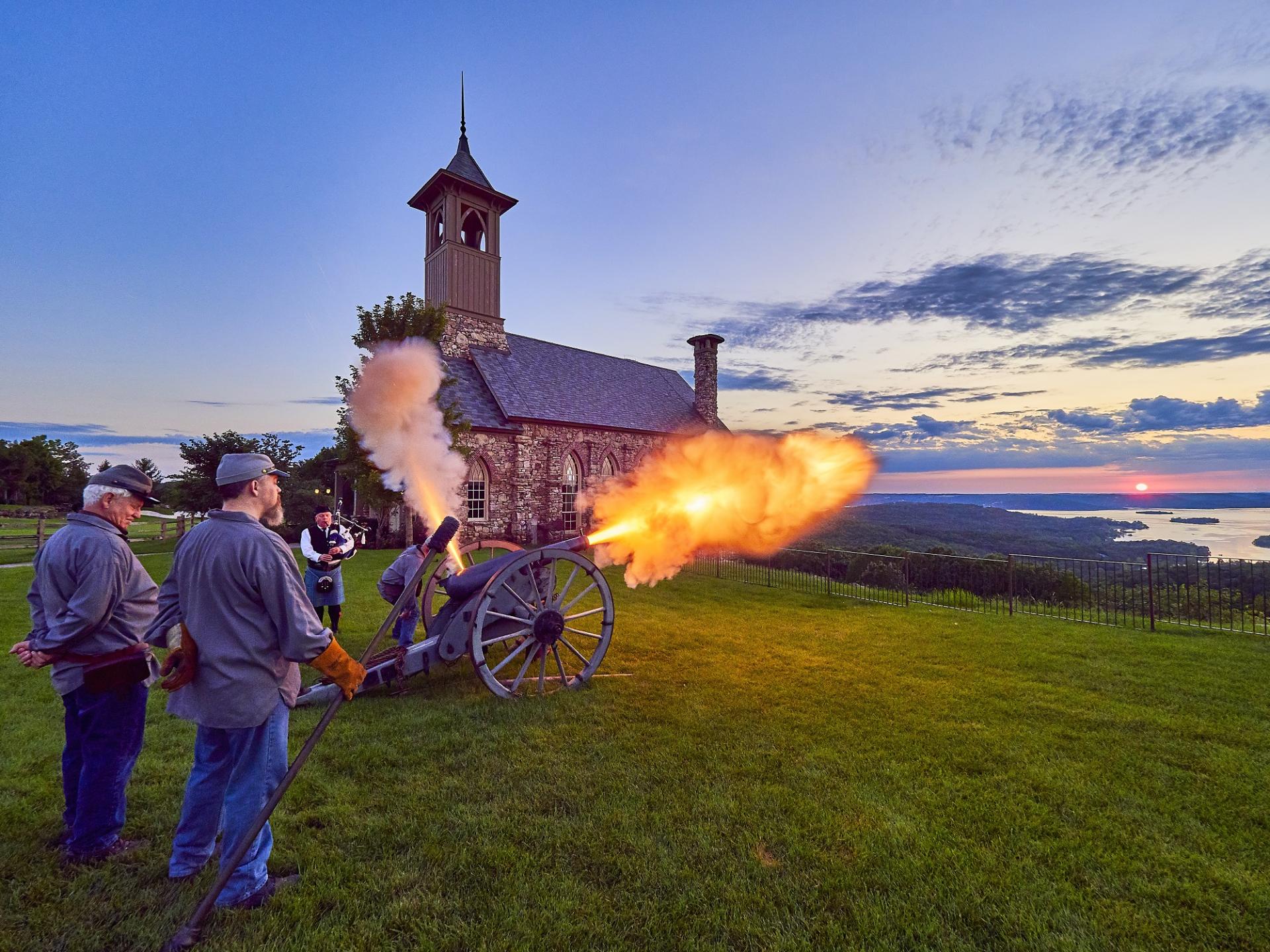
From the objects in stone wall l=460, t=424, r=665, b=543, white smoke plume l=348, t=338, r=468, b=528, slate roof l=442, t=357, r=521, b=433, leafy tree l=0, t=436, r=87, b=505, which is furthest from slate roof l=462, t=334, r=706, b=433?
leafy tree l=0, t=436, r=87, b=505

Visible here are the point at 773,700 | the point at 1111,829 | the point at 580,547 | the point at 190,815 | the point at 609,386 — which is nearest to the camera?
the point at 190,815

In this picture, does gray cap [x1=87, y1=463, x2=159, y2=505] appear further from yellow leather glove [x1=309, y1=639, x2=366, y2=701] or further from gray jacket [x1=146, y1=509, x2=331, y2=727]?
yellow leather glove [x1=309, y1=639, x2=366, y2=701]

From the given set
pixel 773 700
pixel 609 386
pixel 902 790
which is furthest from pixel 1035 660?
pixel 609 386

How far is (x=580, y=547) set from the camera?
22.6 ft

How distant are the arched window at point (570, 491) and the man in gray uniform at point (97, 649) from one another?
73.5ft

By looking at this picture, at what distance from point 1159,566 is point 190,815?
1447 cm

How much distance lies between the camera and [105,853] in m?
3.38

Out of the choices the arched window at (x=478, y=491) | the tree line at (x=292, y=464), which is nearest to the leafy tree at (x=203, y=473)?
the tree line at (x=292, y=464)

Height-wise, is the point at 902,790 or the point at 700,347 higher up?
the point at 700,347

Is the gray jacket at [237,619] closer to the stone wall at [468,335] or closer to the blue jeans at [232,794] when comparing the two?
the blue jeans at [232,794]

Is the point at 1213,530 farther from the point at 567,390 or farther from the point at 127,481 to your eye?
the point at 127,481

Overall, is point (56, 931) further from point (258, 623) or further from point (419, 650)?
point (419, 650)

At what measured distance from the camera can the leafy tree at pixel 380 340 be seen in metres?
18.2

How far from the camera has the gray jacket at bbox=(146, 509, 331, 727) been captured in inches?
112
